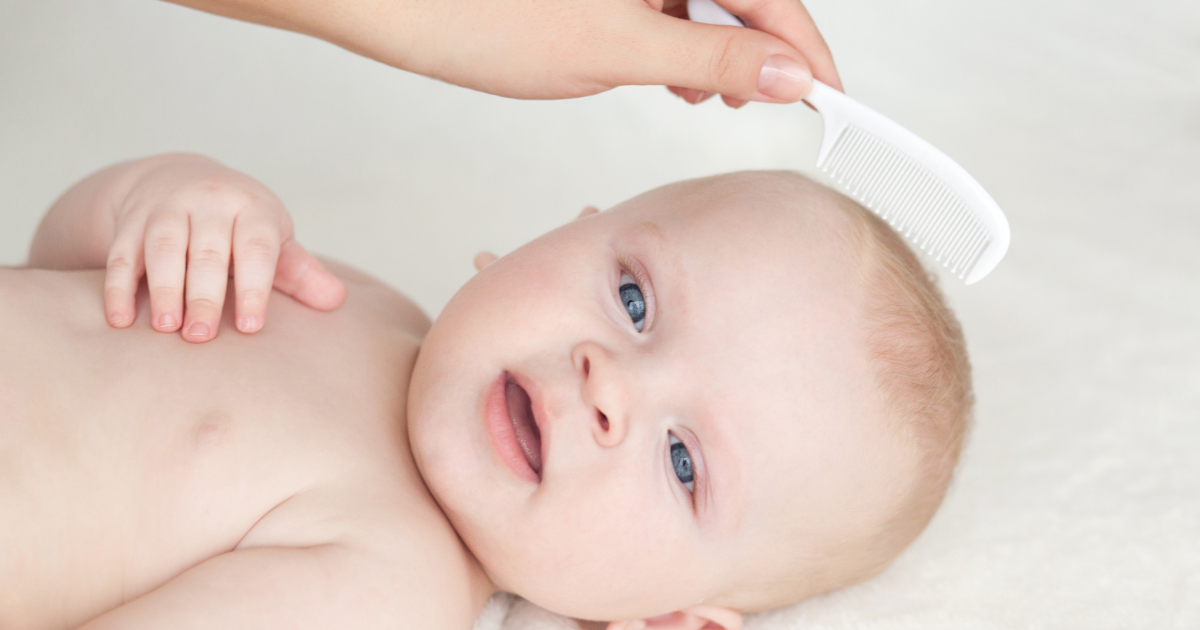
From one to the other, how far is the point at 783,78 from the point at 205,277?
33.1 inches

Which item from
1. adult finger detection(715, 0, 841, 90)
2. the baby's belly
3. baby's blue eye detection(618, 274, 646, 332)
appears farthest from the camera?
adult finger detection(715, 0, 841, 90)

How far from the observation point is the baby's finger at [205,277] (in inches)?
49.9

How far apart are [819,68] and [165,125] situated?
5.20 ft

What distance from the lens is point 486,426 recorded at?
125 centimetres

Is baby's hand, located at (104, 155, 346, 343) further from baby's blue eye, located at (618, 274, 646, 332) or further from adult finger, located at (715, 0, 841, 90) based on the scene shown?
adult finger, located at (715, 0, 841, 90)

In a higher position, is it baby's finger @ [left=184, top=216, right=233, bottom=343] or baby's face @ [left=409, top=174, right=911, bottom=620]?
baby's finger @ [left=184, top=216, right=233, bottom=343]

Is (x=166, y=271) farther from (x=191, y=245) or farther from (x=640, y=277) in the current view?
(x=640, y=277)

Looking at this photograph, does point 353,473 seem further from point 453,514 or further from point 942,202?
point 942,202

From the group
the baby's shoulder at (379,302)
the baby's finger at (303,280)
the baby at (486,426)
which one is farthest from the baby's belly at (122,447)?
the baby's shoulder at (379,302)

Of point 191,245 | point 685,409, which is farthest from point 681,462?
point 191,245

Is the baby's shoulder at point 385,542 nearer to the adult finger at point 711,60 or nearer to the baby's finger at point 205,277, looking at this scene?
the baby's finger at point 205,277

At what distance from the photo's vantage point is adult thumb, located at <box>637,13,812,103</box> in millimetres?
1343

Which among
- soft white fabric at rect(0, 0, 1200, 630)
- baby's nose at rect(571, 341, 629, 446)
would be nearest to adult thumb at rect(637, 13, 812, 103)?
baby's nose at rect(571, 341, 629, 446)

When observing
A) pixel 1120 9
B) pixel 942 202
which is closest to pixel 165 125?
pixel 942 202
